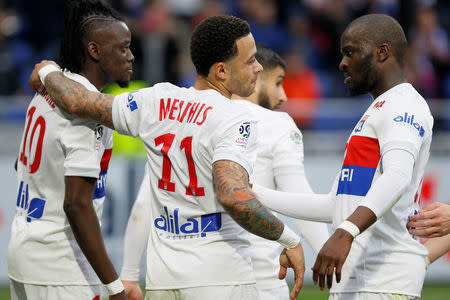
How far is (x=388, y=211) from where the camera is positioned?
3949mm

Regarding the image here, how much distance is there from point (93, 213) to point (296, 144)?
1.66 m

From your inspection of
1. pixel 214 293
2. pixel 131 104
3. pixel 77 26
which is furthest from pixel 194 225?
pixel 77 26

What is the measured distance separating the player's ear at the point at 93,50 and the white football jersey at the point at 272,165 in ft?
4.21

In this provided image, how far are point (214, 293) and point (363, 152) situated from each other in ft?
3.62

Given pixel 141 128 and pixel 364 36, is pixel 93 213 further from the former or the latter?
pixel 364 36

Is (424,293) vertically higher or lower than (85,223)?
lower

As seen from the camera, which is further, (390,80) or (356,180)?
(390,80)

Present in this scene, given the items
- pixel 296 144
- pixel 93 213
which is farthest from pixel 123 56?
pixel 296 144

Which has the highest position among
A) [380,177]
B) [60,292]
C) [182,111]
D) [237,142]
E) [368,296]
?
[182,111]

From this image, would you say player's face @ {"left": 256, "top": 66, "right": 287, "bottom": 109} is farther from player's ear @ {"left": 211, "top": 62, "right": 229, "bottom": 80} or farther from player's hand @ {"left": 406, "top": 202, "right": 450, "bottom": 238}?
player's hand @ {"left": 406, "top": 202, "right": 450, "bottom": 238}

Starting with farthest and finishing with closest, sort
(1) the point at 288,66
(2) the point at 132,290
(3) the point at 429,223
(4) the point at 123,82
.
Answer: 1. (1) the point at 288,66
2. (2) the point at 132,290
3. (4) the point at 123,82
4. (3) the point at 429,223

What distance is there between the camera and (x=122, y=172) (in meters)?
10.2

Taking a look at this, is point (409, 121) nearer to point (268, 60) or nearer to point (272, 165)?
point (272, 165)

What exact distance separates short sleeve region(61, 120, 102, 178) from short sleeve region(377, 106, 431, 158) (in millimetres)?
1497
